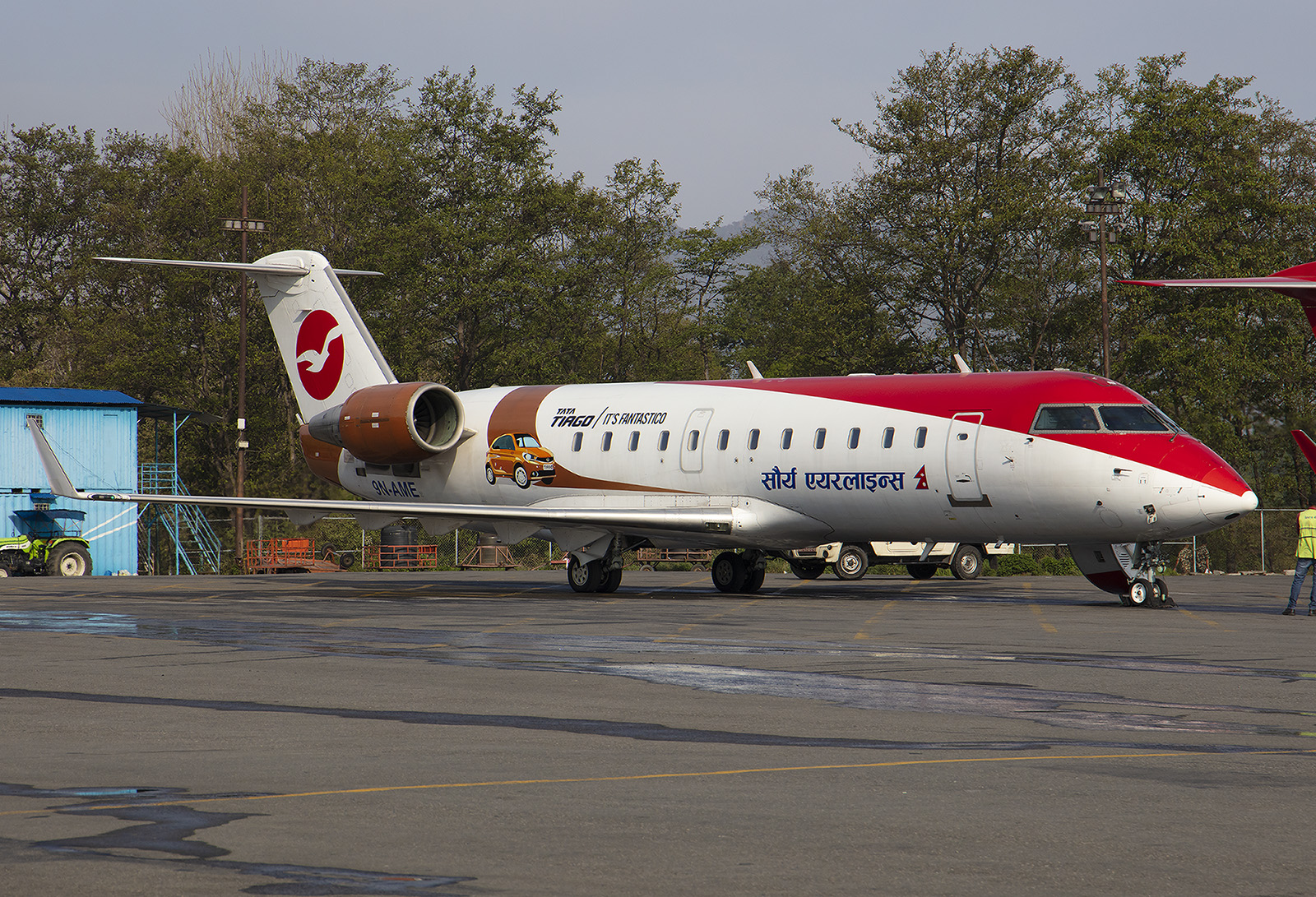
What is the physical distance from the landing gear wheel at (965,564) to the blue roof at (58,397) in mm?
26006

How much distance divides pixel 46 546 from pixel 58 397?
5481mm

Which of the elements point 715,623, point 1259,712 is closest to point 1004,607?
point 715,623

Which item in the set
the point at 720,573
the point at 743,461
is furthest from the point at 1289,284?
the point at 720,573

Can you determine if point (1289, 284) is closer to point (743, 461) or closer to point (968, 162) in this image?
point (743, 461)

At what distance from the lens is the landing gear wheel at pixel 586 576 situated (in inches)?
1029

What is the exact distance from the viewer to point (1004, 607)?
22328 millimetres

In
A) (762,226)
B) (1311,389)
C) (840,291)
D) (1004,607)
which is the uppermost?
(762,226)

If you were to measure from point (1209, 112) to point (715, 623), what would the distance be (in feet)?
148

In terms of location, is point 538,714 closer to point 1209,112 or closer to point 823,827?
point 823,827

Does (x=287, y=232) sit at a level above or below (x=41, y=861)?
above

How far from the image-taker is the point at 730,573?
26.4 meters

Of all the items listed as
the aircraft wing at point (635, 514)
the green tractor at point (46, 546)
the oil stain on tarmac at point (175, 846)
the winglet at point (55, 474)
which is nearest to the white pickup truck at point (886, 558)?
the aircraft wing at point (635, 514)

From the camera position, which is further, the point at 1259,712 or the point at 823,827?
the point at 1259,712

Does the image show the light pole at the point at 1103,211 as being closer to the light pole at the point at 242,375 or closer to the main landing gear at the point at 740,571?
the main landing gear at the point at 740,571
